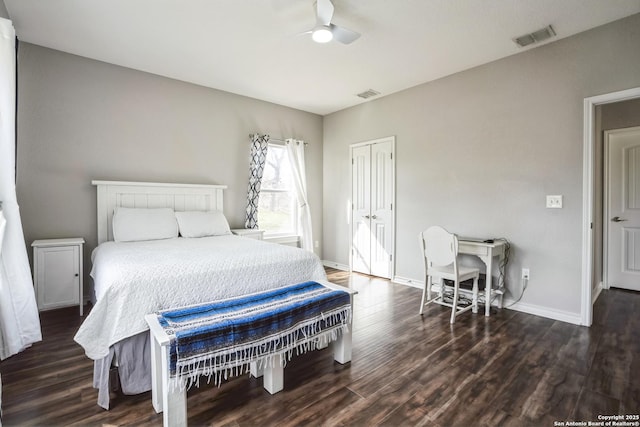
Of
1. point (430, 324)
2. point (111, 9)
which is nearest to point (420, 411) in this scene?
point (430, 324)

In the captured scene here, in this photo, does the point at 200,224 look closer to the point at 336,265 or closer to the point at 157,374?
the point at 157,374

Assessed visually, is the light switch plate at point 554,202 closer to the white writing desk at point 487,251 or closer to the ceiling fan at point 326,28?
the white writing desk at point 487,251

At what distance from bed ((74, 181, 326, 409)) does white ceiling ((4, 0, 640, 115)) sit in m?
1.51

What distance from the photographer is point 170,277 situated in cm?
197

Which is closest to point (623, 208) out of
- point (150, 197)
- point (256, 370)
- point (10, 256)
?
point (256, 370)

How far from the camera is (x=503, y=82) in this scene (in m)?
3.42

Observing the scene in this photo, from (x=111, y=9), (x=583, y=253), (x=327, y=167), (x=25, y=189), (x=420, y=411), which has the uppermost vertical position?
(x=111, y=9)

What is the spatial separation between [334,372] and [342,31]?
2657mm

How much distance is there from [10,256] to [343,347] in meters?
2.45

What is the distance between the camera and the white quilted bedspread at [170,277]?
178 cm

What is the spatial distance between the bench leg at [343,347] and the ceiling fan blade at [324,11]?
2.41 metres

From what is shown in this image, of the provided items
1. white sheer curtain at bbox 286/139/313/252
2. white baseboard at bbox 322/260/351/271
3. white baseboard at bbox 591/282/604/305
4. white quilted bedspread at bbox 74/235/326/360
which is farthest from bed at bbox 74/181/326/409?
white baseboard at bbox 591/282/604/305

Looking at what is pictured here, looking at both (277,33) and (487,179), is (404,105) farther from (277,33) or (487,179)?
(277,33)

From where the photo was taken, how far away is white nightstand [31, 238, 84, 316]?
9.65 feet
